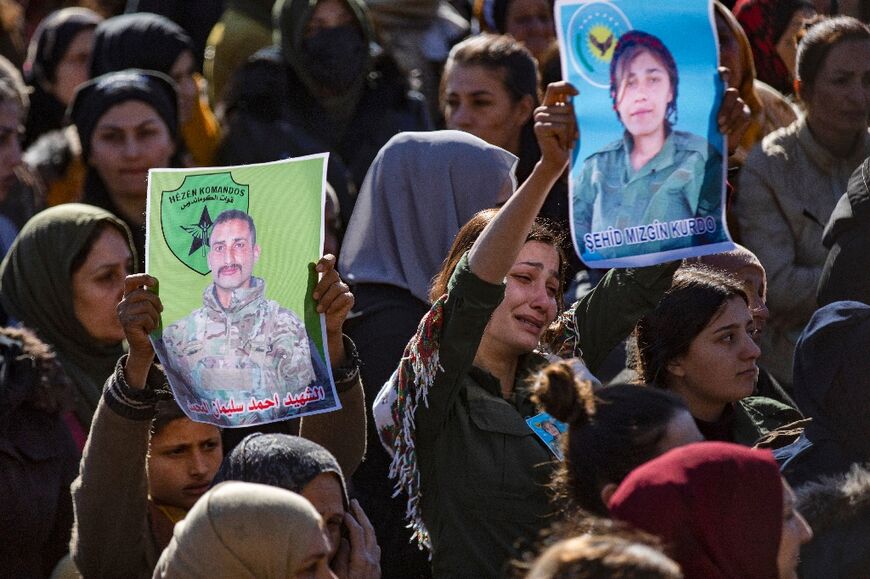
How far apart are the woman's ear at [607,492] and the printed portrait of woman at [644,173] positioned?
606 mm

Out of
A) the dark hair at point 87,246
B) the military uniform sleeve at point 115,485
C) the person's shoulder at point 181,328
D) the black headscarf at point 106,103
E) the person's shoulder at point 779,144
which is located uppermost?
the black headscarf at point 106,103

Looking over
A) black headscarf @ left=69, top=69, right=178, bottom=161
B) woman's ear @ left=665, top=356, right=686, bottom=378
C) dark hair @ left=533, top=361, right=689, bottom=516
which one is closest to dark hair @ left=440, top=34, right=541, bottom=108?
black headscarf @ left=69, top=69, right=178, bottom=161

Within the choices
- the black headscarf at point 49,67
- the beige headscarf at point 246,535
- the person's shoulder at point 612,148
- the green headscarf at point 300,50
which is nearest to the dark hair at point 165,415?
the beige headscarf at point 246,535

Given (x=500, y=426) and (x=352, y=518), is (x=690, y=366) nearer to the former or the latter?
(x=500, y=426)

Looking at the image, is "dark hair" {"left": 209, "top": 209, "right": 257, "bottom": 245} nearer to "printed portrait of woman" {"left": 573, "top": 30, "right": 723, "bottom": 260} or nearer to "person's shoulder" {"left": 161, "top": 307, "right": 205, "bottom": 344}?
"person's shoulder" {"left": 161, "top": 307, "right": 205, "bottom": 344}

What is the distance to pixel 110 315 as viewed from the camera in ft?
17.4

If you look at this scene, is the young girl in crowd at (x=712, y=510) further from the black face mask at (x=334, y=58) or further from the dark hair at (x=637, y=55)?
the black face mask at (x=334, y=58)

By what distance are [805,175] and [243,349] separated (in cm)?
290

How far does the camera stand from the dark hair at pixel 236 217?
3965 millimetres

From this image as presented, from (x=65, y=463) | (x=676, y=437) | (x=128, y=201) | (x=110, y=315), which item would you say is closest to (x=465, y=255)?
(x=676, y=437)

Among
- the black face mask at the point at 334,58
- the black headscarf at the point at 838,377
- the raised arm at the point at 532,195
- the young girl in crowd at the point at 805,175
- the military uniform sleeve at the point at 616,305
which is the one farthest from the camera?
the black face mask at the point at 334,58

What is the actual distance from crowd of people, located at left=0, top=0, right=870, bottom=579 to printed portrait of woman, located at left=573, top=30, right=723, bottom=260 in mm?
10

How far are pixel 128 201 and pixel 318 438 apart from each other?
102 inches

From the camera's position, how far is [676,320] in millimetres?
4719
